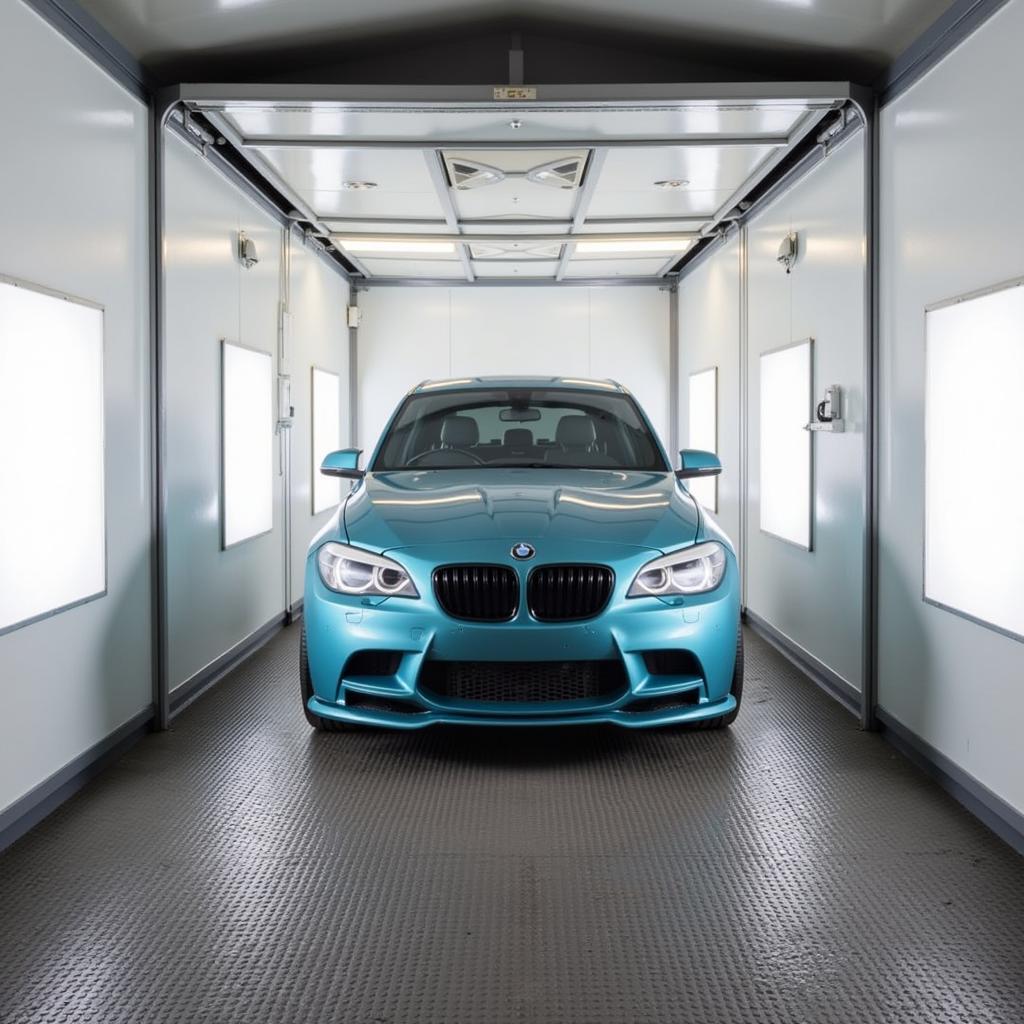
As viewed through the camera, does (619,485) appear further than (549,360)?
No

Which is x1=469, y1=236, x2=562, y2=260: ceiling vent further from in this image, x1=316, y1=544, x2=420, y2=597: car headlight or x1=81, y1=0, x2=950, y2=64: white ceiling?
x1=316, y1=544, x2=420, y2=597: car headlight

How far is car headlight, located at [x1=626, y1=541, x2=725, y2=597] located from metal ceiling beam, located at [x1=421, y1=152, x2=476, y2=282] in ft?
9.24

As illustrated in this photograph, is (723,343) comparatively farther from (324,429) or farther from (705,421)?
(324,429)

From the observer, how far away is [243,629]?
6.08 meters

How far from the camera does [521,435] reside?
5.04 m

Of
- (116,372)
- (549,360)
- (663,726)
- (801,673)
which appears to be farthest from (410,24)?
(549,360)

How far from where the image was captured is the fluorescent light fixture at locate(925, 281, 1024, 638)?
123 inches

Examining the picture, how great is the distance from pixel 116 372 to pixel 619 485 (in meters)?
2.11

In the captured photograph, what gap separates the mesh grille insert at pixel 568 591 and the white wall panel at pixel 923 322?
1.24m

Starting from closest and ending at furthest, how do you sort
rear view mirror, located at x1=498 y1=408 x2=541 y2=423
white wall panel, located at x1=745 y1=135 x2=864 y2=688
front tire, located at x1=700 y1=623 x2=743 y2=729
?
1. front tire, located at x1=700 y1=623 x2=743 y2=729
2. white wall panel, located at x1=745 y1=135 x2=864 y2=688
3. rear view mirror, located at x1=498 y1=408 x2=541 y2=423

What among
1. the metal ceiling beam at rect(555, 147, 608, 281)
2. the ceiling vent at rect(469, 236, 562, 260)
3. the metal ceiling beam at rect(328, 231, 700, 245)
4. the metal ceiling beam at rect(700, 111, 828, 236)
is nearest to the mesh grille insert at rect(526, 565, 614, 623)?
the metal ceiling beam at rect(700, 111, 828, 236)

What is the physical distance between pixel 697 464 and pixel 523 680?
5.34 ft

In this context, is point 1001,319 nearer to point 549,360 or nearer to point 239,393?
point 239,393

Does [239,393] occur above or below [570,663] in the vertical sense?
above
